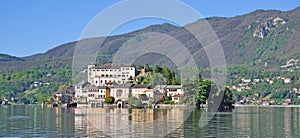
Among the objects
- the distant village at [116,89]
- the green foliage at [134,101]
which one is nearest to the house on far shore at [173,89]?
the distant village at [116,89]

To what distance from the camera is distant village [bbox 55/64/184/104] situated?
9825cm

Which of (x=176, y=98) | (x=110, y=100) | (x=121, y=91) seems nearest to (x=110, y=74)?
(x=121, y=91)

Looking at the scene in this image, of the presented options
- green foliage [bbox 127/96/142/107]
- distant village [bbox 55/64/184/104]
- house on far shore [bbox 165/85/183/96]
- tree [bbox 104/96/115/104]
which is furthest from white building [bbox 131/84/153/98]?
tree [bbox 104/96/115/104]

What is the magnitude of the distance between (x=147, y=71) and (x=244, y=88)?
77.9 metres

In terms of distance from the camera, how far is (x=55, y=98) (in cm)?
12294

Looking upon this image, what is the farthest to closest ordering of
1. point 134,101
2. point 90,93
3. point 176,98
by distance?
1. point 90,93
2. point 134,101
3. point 176,98

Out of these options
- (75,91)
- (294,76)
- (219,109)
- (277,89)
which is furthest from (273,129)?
(294,76)

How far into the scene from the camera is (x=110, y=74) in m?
123

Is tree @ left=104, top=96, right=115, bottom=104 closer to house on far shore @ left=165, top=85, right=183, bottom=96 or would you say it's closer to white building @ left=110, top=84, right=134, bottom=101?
white building @ left=110, top=84, right=134, bottom=101

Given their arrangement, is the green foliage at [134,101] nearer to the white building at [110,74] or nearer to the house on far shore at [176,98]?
the house on far shore at [176,98]

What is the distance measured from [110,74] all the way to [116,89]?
49.5 ft

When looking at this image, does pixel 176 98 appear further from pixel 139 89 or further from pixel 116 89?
pixel 116 89

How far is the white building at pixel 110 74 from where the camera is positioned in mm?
117569

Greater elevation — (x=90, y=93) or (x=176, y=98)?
(x=90, y=93)
